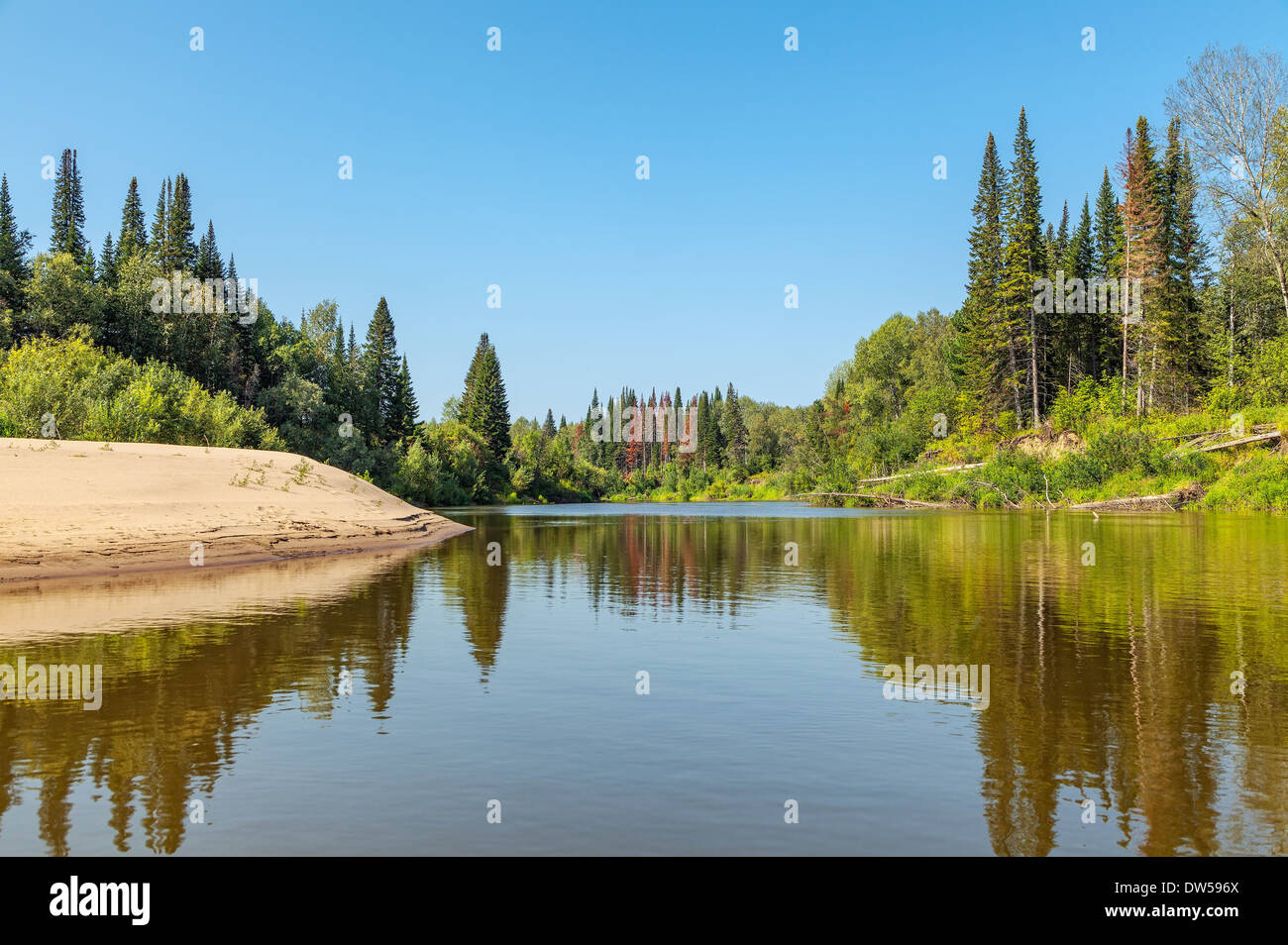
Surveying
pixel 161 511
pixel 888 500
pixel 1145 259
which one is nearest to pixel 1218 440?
pixel 1145 259

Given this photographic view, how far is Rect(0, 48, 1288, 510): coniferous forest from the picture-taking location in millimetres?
57969

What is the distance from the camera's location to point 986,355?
9056cm

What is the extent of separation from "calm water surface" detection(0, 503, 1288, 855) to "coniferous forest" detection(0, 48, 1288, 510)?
4103cm

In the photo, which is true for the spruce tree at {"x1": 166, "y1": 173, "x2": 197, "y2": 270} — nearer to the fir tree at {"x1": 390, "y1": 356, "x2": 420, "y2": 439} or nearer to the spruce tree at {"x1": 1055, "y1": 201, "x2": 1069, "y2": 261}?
the fir tree at {"x1": 390, "y1": 356, "x2": 420, "y2": 439}

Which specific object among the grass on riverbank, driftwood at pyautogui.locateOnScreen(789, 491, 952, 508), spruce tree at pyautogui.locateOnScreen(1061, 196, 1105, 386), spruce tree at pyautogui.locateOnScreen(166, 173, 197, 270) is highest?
spruce tree at pyautogui.locateOnScreen(166, 173, 197, 270)

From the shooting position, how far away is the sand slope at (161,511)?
24938mm

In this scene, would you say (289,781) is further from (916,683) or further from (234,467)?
(234,467)

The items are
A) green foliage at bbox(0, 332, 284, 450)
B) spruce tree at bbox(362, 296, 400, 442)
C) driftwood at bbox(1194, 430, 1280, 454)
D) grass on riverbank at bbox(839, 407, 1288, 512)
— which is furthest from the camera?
spruce tree at bbox(362, 296, 400, 442)

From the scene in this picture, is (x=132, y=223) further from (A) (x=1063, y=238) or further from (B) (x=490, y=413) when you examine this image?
(A) (x=1063, y=238)

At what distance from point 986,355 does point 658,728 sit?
89.6 meters

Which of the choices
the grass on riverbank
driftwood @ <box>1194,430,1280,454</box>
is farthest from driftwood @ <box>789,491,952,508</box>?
driftwood @ <box>1194,430,1280,454</box>

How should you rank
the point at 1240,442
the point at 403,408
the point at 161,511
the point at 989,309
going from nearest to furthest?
the point at 161,511, the point at 1240,442, the point at 989,309, the point at 403,408

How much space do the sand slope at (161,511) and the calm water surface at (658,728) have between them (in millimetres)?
3907
